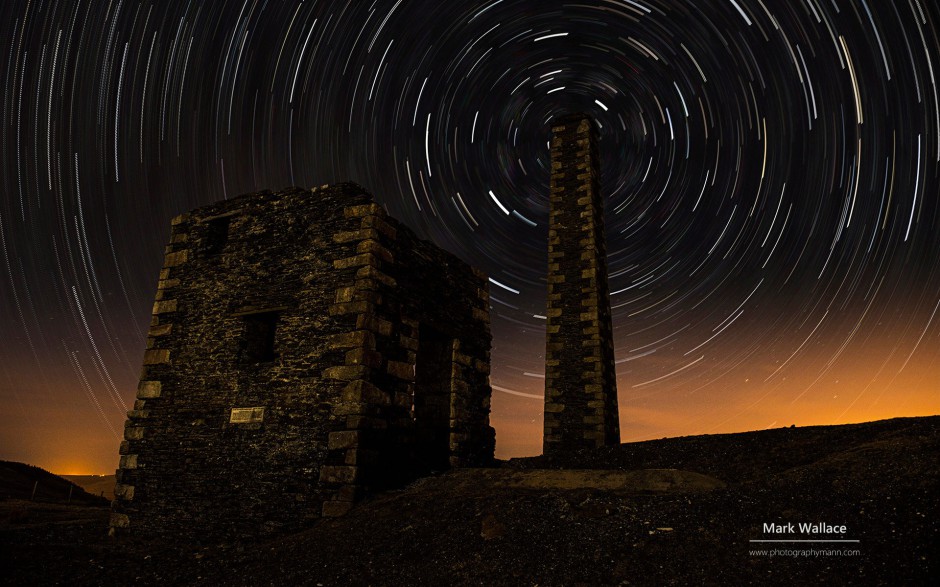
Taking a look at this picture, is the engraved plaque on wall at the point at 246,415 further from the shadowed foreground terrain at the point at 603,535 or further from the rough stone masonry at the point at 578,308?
the rough stone masonry at the point at 578,308

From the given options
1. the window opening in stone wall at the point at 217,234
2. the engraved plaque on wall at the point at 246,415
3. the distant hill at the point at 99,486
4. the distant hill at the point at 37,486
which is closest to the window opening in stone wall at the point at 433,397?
the engraved plaque on wall at the point at 246,415

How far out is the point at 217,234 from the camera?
10672 millimetres

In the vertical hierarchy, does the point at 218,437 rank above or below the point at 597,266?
below

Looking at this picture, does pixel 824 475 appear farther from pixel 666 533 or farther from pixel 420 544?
pixel 420 544

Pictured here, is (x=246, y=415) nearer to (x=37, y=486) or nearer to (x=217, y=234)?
(x=217, y=234)

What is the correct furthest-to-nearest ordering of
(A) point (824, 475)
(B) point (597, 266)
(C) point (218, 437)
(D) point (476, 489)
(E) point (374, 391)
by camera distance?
1. (B) point (597, 266)
2. (C) point (218, 437)
3. (E) point (374, 391)
4. (D) point (476, 489)
5. (A) point (824, 475)

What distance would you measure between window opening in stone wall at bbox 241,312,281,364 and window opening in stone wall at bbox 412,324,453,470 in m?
2.64

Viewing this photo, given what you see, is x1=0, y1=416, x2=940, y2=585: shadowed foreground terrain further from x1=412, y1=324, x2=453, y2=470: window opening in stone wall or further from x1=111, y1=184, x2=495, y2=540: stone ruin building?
x1=412, y1=324, x2=453, y2=470: window opening in stone wall

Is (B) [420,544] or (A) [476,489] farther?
(A) [476,489]

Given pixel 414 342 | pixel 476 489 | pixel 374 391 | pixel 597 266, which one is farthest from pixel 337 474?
pixel 597 266

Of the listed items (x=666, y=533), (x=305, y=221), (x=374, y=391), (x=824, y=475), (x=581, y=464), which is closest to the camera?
(x=666, y=533)

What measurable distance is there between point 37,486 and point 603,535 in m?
Answer: 35.9

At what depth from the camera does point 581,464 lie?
34.6ft

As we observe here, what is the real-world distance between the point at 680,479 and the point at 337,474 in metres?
4.63
